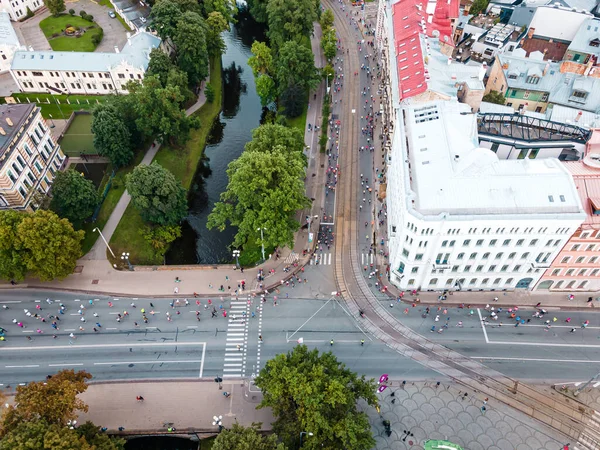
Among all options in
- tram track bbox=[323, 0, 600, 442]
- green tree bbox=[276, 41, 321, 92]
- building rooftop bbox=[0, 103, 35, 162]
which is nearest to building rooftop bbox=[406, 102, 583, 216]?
tram track bbox=[323, 0, 600, 442]

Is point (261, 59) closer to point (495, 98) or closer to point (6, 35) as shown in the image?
point (495, 98)

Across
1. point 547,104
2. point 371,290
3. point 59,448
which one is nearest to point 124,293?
point 59,448

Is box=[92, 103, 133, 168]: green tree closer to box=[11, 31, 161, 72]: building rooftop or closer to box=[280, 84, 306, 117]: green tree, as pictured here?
box=[11, 31, 161, 72]: building rooftop

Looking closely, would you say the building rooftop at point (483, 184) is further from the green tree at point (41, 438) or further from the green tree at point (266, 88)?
the green tree at point (41, 438)

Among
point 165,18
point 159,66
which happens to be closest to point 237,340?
point 159,66

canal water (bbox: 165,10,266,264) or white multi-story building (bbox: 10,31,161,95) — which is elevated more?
white multi-story building (bbox: 10,31,161,95)

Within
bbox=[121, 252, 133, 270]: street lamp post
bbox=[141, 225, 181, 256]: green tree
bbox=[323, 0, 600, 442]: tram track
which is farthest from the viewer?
bbox=[141, 225, 181, 256]: green tree

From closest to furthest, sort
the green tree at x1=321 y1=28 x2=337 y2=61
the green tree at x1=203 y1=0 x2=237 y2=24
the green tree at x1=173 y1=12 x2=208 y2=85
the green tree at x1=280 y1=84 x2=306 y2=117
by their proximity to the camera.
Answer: the green tree at x1=280 y1=84 x2=306 y2=117, the green tree at x1=173 y1=12 x2=208 y2=85, the green tree at x1=321 y1=28 x2=337 y2=61, the green tree at x1=203 y1=0 x2=237 y2=24

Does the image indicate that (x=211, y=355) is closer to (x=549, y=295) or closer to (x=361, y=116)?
(x=549, y=295)
